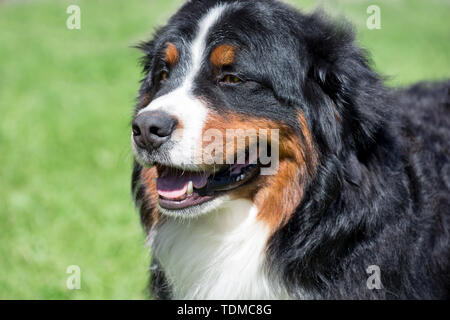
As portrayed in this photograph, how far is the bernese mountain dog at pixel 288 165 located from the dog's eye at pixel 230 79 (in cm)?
1

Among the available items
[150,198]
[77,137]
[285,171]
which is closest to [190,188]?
[150,198]

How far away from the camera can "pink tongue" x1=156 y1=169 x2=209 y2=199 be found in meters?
3.24

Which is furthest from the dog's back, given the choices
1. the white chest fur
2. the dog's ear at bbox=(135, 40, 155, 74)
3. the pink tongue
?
the dog's ear at bbox=(135, 40, 155, 74)

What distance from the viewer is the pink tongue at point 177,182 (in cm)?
324

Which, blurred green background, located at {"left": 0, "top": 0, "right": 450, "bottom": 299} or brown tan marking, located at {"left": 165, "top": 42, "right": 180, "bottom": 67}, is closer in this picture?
brown tan marking, located at {"left": 165, "top": 42, "right": 180, "bottom": 67}

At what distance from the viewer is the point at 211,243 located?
346 centimetres

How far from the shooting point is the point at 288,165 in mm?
3184

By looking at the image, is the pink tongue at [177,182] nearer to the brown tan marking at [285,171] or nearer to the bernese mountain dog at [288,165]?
the bernese mountain dog at [288,165]

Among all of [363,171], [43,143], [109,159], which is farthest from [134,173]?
[43,143]

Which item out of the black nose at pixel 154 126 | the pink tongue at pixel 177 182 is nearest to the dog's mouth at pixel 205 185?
the pink tongue at pixel 177 182

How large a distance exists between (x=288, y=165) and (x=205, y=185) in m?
0.50

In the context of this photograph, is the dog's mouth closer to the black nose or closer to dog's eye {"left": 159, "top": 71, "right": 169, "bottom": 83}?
the black nose

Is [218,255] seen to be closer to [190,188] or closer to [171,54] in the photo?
[190,188]
